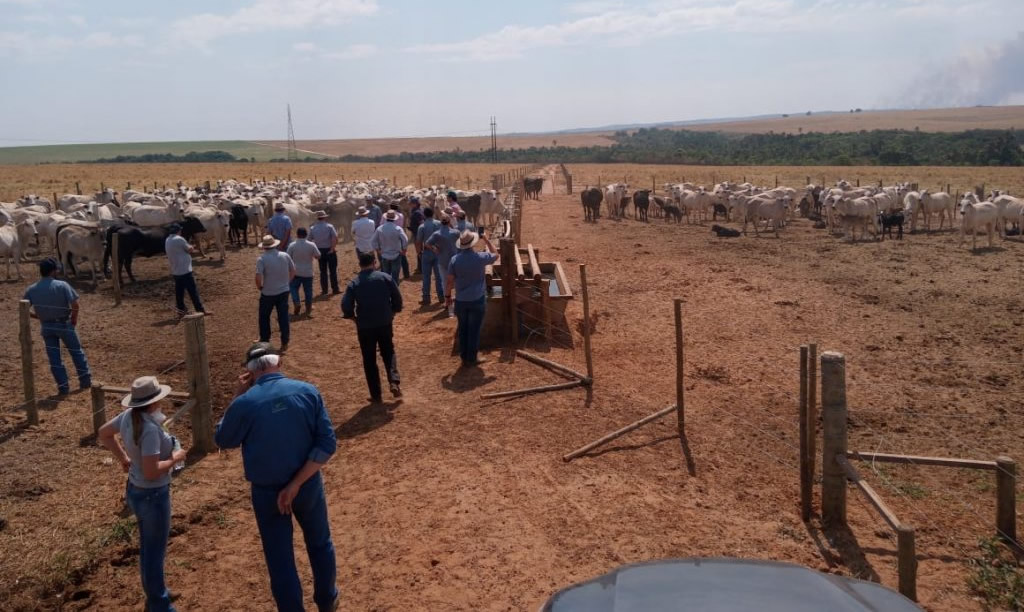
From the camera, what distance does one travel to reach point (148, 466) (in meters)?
5.22

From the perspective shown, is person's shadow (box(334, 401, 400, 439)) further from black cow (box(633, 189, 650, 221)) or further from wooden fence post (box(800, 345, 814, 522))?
black cow (box(633, 189, 650, 221))

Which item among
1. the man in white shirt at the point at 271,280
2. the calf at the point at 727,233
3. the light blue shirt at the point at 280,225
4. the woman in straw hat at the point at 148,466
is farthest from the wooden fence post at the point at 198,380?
the calf at the point at 727,233

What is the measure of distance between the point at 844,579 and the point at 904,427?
643 cm

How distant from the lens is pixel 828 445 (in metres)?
6.66

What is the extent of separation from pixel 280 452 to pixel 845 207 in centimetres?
2528

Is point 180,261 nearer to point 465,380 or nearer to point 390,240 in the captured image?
point 390,240

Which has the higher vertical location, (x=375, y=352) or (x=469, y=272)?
(x=469, y=272)

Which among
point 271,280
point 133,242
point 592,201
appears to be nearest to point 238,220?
point 133,242

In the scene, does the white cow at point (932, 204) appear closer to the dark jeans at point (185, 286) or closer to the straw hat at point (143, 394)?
the dark jeans at point (185, 286)

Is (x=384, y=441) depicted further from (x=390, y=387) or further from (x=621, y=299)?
(x=621, y=299)

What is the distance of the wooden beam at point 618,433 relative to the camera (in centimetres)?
827

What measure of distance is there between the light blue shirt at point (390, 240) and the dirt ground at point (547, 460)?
4.18ft

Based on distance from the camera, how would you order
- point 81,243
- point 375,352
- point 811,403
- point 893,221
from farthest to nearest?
point 893,221 < point 81,243 < point 375,352 < point 811,403

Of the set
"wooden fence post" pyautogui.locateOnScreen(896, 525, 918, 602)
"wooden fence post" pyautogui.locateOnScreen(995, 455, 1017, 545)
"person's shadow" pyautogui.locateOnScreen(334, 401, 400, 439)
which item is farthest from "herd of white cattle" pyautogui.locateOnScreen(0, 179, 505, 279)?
"wooden fence post" pyautogui.locateOnScreen(896, 525, 918, 602)
